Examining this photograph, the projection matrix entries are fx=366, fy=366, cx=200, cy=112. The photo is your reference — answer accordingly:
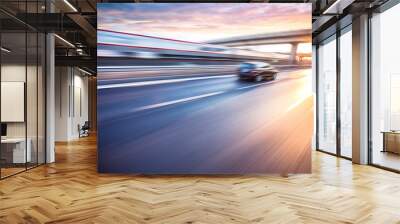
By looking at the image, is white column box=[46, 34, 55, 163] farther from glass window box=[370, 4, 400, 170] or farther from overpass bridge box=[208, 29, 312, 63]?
glass window box=[370, 4, 400, 170]

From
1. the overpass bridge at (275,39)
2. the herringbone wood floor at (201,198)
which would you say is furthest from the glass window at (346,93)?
the overpass bridge at (275,39)

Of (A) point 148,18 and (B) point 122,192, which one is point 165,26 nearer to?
(A) point 148,18

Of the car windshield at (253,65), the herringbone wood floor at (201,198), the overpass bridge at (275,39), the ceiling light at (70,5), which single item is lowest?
the herringbone wood floor at (201,198)

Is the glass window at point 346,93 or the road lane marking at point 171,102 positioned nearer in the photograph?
the road lane marking at point 171,102

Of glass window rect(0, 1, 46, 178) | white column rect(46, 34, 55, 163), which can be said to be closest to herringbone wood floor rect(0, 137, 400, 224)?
glass window rect(0, 1, 46, 178)

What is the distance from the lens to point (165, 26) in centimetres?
629

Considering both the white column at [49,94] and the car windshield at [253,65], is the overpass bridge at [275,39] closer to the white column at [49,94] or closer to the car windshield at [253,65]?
the car windshield at [253,65]

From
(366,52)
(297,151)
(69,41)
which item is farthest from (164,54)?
(69,41)

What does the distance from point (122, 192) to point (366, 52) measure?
5.74 m

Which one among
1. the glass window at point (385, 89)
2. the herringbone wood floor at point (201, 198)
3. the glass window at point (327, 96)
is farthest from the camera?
the glass window at point (327, 96)

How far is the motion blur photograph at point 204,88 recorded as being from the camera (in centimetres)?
621

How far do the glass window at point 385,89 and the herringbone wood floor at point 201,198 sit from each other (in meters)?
0.74

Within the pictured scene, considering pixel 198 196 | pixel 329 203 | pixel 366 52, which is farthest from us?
pixel 366 52

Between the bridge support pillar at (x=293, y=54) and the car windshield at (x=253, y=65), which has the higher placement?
the bridge support pillar at (x=293, y=54)
